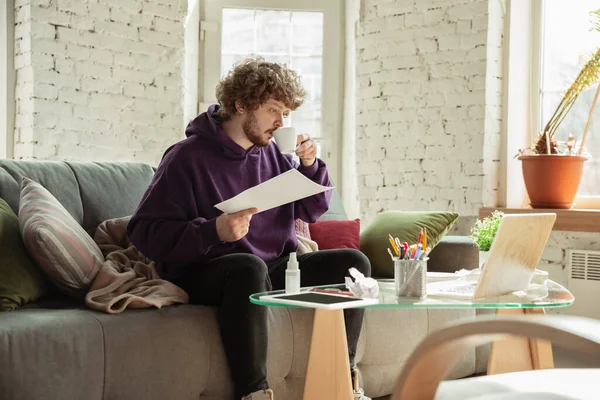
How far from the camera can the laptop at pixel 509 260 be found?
186cm

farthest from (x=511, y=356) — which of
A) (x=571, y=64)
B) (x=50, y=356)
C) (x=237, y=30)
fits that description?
(x=237, y=30)

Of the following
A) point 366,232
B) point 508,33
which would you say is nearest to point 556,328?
point 366,232

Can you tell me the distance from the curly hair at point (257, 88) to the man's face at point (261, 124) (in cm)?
2

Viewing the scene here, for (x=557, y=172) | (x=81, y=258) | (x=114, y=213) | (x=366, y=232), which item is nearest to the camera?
(x=81, y=258)

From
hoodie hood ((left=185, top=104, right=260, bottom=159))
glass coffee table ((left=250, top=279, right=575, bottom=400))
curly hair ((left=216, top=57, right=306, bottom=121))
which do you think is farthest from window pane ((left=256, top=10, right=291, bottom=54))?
glass coffee table ((left=250, top=279, right=575, bottom=400))

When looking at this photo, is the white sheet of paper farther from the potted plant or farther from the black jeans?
the potted plant

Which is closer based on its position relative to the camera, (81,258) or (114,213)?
(81,258)

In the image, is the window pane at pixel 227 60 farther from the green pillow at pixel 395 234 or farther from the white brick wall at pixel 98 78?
the green pillow at pixel 395 234

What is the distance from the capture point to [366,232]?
3072 millimetres

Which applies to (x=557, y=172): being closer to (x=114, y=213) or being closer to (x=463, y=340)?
(x=114, y=213)

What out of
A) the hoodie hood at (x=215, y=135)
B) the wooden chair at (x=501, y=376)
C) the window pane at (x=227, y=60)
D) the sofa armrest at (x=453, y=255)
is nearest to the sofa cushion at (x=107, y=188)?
the hoodie hood at (x=215, y=135)

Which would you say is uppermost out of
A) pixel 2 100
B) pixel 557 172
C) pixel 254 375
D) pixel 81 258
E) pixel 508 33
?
pixel 508 33

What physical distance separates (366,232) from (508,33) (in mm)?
1614

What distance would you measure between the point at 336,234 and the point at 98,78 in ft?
5.55
